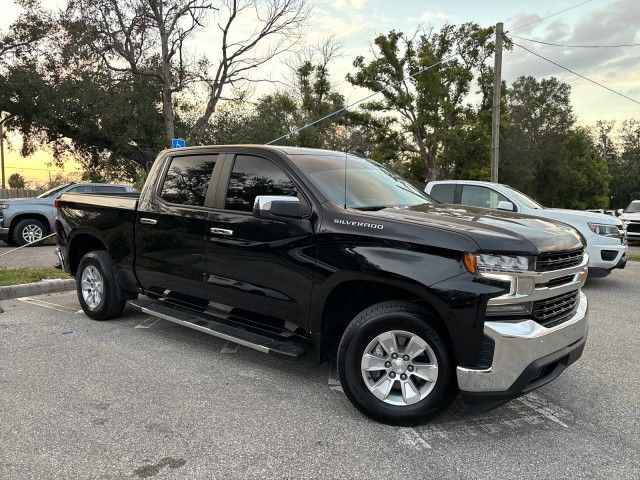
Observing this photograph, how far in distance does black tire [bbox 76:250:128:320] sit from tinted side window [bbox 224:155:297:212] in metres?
1.98

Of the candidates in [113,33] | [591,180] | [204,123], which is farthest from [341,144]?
[591,180]

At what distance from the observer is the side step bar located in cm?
379

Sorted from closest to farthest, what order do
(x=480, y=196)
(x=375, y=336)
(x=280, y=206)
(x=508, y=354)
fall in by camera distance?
(x=508, y=354), (x=375, y=336), (x=280, y=206), (x=480, y=196)

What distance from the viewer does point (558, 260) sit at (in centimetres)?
323

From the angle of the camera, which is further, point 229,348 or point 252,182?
point 229,348

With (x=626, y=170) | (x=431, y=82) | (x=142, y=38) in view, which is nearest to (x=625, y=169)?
(x=626, y=170)

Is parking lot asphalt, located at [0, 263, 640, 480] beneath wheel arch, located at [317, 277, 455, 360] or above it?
beneath

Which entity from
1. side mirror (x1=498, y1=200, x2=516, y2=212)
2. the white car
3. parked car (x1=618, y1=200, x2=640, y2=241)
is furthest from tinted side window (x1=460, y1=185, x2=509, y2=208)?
parked car (x1=618, y1=200, x2=640, y2=241)

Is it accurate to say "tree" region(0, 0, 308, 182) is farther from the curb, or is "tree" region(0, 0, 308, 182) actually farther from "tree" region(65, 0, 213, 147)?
the curb

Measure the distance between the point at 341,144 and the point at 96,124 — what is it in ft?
73.8

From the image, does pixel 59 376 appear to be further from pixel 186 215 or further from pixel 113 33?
pixel 113 33

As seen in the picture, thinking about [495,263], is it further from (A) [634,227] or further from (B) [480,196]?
(A) [634,227]

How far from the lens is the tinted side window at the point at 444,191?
379 inches

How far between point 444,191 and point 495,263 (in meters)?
6.98
